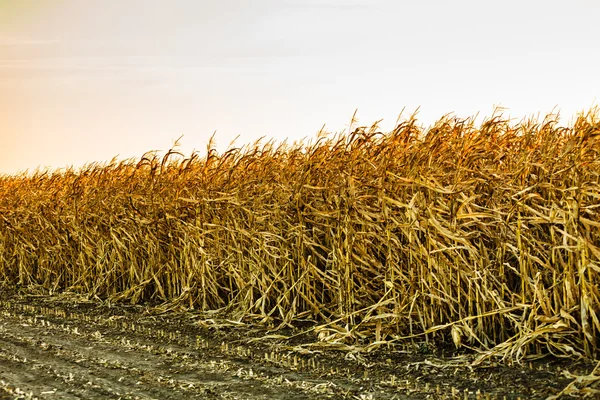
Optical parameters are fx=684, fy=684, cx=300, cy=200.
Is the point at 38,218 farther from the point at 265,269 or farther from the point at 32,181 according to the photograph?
the point at 265,269

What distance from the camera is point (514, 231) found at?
5.10 meters

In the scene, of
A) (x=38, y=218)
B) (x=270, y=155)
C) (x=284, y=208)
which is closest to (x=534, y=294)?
(x=284, y=208)

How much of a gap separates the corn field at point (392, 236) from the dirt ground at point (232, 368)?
228 mm

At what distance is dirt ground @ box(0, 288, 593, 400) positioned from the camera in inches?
172

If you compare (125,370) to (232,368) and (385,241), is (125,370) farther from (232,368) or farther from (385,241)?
(385,241)

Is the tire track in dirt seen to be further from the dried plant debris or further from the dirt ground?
the dried plant debris

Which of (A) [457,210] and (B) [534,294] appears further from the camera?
(A) [457,210]

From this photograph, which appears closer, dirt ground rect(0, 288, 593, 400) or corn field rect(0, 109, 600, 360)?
dirt ground rect(0, 288, 593, 400)

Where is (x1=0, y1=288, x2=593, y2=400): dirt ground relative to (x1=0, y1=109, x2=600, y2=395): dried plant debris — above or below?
below

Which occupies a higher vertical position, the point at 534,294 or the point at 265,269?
the point at 265,269

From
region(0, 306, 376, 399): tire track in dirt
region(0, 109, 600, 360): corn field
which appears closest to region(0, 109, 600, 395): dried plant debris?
region(0, 109, 600, 360): corn field

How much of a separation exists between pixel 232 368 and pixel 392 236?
5.41 feet

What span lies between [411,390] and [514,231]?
1.51 meters

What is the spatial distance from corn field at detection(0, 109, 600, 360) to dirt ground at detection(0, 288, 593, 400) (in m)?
0.23
